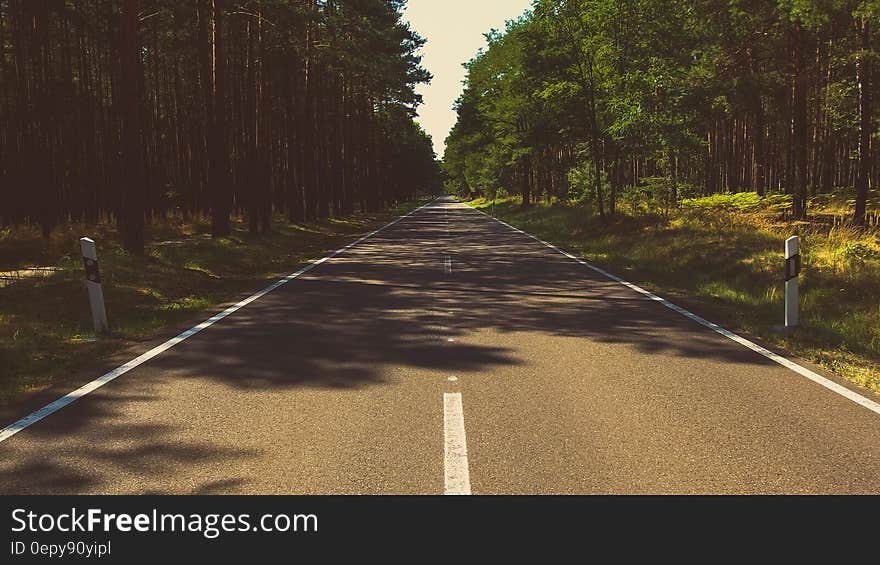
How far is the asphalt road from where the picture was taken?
393 cm

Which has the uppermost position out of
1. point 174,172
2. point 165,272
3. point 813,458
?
point 174,172

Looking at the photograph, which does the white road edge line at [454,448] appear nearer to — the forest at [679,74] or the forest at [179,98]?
the forest at [179,98]

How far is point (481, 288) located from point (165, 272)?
637 cm

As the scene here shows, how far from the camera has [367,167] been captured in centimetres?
5753

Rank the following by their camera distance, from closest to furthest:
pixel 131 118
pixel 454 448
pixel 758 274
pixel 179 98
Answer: pixel 454 448
pixel 758 274
pixel 131 118
pixel 179 98

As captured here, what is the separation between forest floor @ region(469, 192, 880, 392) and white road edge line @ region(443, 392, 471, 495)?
3.87 metres

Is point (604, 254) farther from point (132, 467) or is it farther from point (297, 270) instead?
point (132, 467)

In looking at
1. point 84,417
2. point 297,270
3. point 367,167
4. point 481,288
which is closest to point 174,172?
point 367,167

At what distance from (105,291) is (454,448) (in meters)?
8.38

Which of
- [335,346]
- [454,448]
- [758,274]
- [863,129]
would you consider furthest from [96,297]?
[863,129]

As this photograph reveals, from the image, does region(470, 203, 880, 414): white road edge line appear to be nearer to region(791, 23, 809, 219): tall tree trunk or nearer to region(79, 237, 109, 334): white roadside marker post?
region(79, 237, 109, 334): white roadside marker post

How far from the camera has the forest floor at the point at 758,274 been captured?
773cm

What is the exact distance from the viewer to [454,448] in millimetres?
4406

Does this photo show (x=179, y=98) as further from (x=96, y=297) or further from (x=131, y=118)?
(x=96, y=297)
